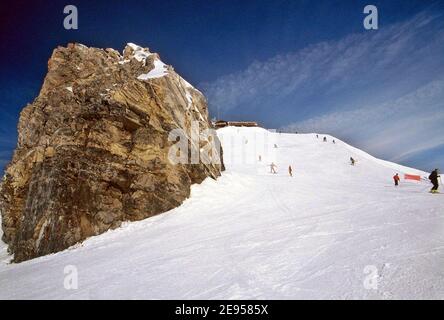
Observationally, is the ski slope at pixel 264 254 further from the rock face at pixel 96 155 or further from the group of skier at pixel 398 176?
A: the group of skier at pixel 398 176

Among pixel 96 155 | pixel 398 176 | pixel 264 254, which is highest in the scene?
pixel 96 155

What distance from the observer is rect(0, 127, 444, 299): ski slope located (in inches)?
265

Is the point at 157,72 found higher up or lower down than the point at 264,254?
higher up

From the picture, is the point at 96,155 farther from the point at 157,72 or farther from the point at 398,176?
the point at 398,176

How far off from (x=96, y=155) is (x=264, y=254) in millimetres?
14249

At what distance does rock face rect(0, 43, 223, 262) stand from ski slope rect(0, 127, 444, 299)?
1.62m

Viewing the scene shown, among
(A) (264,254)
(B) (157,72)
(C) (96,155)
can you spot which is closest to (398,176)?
(B) (157,72)

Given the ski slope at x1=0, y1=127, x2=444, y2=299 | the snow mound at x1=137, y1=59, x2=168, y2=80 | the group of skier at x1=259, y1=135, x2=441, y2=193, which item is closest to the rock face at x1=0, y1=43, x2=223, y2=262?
the snow mound at x1=137, y1=59, x2=168, y2=80

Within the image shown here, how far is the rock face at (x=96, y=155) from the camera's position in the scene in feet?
58.2

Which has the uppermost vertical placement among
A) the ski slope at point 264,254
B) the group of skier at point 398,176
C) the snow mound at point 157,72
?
the snow mound at point 157,72

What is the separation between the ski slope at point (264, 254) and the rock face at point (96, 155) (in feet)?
5.31

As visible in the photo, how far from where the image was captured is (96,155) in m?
19.1

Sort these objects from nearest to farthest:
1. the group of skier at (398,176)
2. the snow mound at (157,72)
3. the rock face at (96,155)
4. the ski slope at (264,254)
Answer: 1. the ski slope at (264,254)
2. the rock face at (96,155)
3. the group of skier at (398,176)
4. the snow mound at (157,72)

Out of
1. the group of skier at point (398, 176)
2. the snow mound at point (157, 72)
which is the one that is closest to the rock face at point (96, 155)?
the snow mound at point (157, 72)
